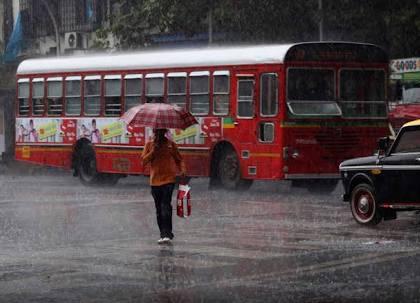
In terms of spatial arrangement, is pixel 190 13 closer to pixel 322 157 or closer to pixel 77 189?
pixel 77 189

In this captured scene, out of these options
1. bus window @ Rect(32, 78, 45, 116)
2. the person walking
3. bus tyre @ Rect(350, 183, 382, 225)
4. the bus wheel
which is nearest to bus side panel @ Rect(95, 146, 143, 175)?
the bus wheel

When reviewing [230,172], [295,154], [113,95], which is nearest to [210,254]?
[295,154]

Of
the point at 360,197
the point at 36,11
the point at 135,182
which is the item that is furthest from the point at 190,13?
the point at 360,197

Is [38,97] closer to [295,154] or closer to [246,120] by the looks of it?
[246,120]

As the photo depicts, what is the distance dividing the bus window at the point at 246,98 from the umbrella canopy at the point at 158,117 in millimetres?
7886

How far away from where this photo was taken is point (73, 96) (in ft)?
93.4

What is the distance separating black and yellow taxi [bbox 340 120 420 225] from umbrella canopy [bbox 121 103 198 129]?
2.66m

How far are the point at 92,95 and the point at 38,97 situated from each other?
7.95 ft

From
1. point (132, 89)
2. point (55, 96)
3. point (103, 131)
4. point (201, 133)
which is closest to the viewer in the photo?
point (201, 133)

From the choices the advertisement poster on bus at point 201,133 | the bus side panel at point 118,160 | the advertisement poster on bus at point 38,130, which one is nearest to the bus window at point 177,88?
the advertisement poster on bus at point 201,133

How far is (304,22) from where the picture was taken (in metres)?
35.8

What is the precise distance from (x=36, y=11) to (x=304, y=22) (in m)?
21.4

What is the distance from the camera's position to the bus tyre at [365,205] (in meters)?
16.5

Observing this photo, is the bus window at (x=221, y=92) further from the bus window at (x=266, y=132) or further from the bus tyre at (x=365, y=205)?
the bus tyre at (x=365, y=205)
